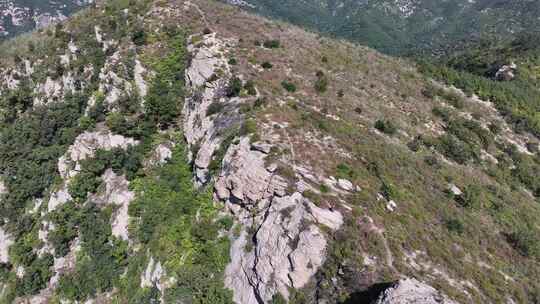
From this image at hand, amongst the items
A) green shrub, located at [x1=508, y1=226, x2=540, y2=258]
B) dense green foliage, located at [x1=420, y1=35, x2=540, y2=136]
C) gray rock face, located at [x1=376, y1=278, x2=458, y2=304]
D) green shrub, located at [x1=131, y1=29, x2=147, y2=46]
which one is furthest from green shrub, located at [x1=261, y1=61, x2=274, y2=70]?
gray rock face, located at [x1=376, y1=278, x2=458, y2=304]

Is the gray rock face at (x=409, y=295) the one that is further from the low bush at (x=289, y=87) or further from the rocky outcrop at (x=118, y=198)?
the rocky outcrop at (x=118, y=198)

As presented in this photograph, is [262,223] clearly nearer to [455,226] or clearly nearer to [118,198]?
[455,226]

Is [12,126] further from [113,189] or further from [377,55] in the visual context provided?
[377,55]

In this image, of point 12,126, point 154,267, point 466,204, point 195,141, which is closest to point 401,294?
point 466,204

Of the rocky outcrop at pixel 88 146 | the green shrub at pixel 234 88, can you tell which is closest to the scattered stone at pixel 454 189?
the green shrub at pixel 234 88

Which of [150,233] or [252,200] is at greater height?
[252,200]
